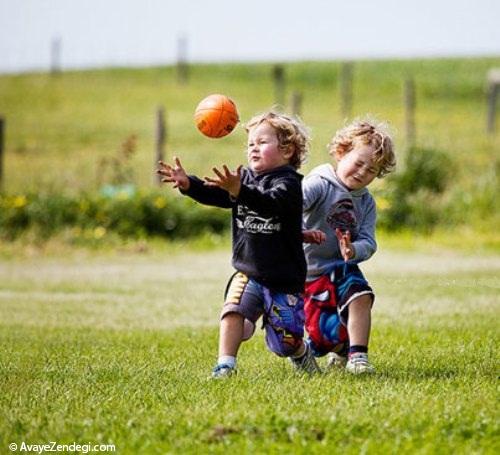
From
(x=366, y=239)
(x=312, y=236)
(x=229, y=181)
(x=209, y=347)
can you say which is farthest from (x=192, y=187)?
(x=209, y=347)

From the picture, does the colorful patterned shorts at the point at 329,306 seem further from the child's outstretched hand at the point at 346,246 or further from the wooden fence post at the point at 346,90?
the wooden fence post at the point at 346,90

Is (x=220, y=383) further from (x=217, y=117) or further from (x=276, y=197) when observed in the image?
(x=217, y=117)

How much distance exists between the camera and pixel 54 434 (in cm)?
527

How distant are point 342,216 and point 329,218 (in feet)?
0.27

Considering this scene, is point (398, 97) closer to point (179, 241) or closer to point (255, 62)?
point (255, 62)

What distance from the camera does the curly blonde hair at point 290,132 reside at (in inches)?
277

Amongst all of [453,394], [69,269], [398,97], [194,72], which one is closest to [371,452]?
[453,394]

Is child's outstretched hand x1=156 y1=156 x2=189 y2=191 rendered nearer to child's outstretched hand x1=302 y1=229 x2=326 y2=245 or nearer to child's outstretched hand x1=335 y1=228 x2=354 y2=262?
child's outstretched hand x1=302 y1=229 x2=326 y2=245

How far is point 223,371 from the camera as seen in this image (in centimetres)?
687

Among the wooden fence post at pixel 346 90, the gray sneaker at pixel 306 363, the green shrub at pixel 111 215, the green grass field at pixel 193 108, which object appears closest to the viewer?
the gray sneaker at pixel 306 363

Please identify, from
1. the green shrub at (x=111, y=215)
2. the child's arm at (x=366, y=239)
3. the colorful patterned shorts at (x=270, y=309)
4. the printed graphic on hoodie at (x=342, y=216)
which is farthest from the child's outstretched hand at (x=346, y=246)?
the green shrub at (x=111, y=215)

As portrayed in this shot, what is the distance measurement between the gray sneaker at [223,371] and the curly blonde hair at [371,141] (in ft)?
5.07

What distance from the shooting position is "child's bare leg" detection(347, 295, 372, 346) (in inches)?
284

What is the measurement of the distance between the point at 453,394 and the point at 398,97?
150 feet
